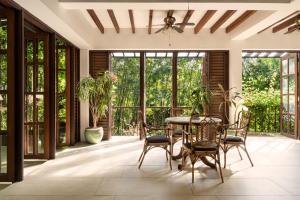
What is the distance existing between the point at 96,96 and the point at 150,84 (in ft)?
5.82

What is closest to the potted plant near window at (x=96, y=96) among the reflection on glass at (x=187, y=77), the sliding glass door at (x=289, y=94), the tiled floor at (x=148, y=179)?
the tiled floor at (x=148, y=179)

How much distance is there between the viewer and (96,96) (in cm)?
727

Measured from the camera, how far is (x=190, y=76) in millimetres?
8398

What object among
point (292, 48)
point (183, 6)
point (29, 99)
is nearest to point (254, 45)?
point (292, 48)

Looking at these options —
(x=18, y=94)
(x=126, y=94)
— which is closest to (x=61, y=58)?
(x=126, y=94)

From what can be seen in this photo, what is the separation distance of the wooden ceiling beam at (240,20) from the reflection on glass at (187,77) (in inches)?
50.2

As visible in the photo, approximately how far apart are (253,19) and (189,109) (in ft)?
9.12

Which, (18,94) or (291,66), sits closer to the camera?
(18,94)

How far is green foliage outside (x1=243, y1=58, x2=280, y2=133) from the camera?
9.80m

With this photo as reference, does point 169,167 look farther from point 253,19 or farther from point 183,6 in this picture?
point 253,19

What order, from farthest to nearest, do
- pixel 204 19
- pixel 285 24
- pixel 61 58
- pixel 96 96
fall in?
pixel 96 96 < pixel 285 24 < pixel 61 58 < pixel 204 19

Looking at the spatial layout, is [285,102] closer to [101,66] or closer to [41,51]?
[101,66]

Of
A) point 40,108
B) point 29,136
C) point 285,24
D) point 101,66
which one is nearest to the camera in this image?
point 29,136

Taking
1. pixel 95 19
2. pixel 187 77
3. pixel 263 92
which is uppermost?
pixel 95 19
